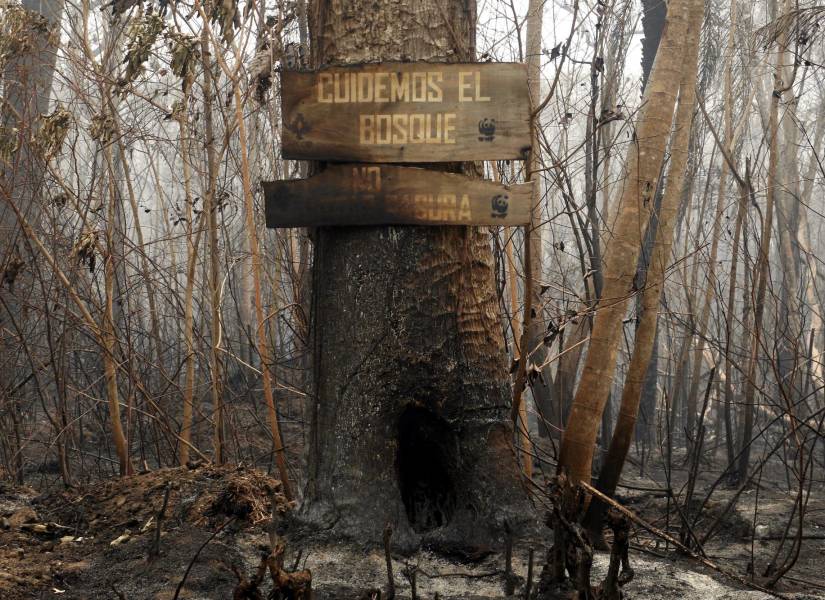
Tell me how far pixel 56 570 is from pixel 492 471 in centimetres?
173

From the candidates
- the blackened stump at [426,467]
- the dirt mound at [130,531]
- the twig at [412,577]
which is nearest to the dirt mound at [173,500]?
the dirt mound at [130,531]

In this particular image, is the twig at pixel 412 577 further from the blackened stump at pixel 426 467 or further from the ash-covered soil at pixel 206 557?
the blackened stump at pixel 426 467

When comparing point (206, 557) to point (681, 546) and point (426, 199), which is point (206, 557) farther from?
point (681, 546)

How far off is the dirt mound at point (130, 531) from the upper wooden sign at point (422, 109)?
1.51 m

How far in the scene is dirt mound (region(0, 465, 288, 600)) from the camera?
302 cm

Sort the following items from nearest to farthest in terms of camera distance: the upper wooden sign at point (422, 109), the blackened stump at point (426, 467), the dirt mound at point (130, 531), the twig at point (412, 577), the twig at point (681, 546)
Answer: the twig at point (412, 577) → the twig at point (681, 546) → the dirt mound at point (130, 531) → the upper wooden sign at point (422, 109) → the blackened stump at point (426, 467)

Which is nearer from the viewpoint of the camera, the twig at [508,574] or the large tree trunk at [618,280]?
the twig at [508,574]

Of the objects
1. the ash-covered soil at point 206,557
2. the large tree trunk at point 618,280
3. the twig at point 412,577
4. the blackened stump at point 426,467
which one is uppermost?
the large tree trunk at point 618,280

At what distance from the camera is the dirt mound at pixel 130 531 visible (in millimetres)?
3022

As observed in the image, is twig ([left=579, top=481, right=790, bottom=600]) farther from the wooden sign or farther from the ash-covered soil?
the wooden sign

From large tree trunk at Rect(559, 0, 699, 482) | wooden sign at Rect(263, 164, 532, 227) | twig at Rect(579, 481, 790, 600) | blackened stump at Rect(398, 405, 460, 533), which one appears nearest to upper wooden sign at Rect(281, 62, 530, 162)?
wooden sign at Rect(263, 164, 532, 227)

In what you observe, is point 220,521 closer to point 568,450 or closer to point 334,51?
point 568,450

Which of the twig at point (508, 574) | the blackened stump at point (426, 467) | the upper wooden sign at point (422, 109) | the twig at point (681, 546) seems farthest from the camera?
Answer: the blackened stump at point (426, 467)

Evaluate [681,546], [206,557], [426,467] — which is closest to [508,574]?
[681,546]
